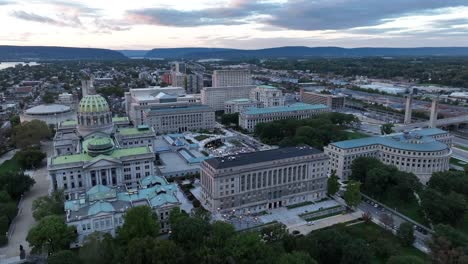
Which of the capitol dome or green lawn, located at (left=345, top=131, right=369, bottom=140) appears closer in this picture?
the capitol dome

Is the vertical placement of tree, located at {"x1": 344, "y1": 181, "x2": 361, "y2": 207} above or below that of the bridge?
below

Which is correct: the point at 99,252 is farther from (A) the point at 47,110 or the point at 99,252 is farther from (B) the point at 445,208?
(A) the point at 47,110

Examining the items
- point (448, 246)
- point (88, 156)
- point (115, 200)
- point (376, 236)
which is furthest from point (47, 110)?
point (448, 246)

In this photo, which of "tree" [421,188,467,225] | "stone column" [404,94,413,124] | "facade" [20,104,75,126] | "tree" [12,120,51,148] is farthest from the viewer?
"stone column" [404,94,413,124]

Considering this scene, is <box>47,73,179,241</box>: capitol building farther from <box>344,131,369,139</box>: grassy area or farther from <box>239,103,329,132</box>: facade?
<box>344,131,369,139</box>: grassy area

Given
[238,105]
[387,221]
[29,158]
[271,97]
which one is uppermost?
[271,97]

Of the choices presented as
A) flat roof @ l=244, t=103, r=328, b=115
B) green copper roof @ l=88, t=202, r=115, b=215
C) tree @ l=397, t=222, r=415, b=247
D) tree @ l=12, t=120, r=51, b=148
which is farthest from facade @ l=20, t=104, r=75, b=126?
tree @ l=397, t=222, r=415, b=247
